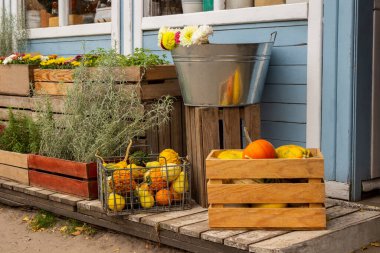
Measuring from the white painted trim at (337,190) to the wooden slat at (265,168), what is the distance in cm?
91

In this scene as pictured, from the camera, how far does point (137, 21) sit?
5.85 meters

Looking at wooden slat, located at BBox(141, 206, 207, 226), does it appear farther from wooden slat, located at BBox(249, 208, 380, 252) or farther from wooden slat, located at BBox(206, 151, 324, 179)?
wooden slat, located at BBox(249, 208, 380, 252)

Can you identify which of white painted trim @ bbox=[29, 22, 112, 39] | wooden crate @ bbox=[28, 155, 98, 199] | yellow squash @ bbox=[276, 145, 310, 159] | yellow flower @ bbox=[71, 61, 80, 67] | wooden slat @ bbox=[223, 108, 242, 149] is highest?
white painted trim @ bbox=[29, 22, 112, 39]

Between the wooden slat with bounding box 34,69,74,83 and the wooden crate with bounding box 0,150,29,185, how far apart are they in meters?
0.72

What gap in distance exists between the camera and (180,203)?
13.7 feet

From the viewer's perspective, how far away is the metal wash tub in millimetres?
4035

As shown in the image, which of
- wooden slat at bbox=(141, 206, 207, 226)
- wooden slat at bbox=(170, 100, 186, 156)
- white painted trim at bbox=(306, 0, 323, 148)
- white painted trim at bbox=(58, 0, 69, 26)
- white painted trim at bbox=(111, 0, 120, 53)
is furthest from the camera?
white painted trim at bbox=(58, 0, 69, 26)

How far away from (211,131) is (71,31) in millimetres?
2994

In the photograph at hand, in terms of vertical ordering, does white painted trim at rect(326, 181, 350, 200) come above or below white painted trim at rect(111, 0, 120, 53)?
below

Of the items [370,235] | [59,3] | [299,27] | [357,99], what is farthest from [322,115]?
[59,3]

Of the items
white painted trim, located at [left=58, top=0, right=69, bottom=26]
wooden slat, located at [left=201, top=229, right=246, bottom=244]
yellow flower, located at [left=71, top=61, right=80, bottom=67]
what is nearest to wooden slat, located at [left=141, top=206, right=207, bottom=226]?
wooden slat, located at [left=201, top=229, right=246, bottom=244]

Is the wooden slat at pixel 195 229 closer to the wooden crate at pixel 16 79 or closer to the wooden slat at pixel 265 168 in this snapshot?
the wooden slat at pixel 265 168

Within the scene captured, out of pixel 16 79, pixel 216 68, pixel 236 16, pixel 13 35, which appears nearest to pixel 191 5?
pixel 236 16

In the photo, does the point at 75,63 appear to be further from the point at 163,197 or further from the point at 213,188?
the point at 213,188
